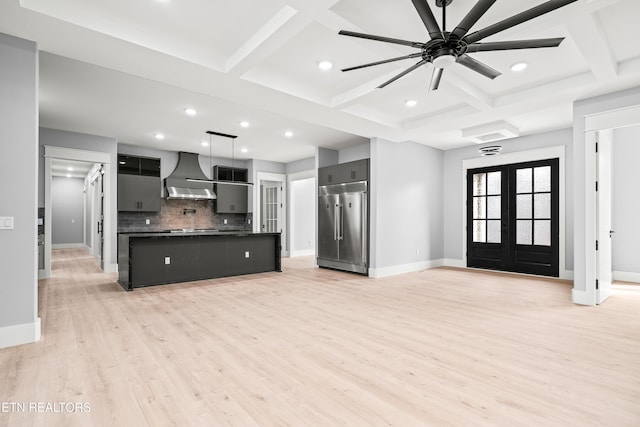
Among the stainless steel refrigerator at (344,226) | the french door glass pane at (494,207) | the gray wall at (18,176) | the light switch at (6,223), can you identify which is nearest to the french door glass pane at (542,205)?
the french door glass pane at (494,207)

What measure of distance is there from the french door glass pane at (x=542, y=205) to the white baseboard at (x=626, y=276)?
1471 mm

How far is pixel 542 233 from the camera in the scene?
6227 millimetres

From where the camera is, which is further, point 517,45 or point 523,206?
point 523,206

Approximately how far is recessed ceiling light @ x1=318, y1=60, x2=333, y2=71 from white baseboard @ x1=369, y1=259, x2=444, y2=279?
379 centimetres

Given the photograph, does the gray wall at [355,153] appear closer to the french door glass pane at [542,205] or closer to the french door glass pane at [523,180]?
the french door glass pane at [523,180]

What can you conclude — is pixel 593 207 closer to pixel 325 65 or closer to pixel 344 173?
pixel 325 65

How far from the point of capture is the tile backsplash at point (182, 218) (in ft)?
25.0

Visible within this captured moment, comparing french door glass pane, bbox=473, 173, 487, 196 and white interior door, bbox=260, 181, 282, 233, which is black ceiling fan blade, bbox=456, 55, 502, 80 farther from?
white interior door, bbox=260, 181, 282, 233

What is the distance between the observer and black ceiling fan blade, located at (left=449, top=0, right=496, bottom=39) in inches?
74.3

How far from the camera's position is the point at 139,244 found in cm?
515

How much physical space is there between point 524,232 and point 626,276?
1.69m

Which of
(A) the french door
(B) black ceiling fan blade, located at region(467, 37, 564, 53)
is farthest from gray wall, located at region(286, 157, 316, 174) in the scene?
(B) black ceiling fan blade, located at region(467, 37, 564, 53)

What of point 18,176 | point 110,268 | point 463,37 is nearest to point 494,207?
point 463,37

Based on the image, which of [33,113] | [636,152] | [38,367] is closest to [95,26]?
[33,113]
